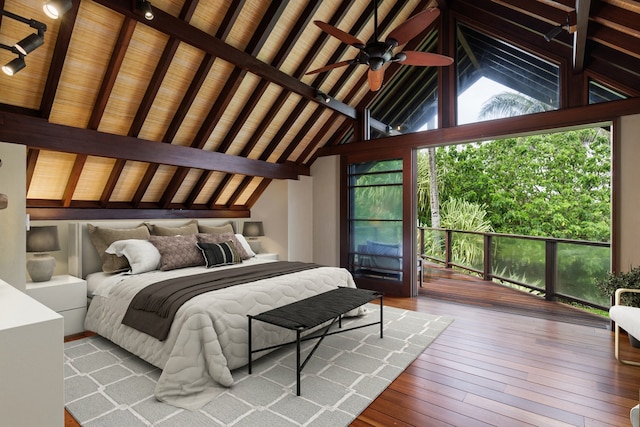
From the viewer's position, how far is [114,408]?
2.06 metres

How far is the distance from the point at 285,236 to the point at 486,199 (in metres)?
6.29

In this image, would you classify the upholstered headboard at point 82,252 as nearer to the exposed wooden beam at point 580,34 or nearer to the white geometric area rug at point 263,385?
the white geometric area rug at point 263,385

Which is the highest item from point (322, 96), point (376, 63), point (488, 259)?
point (322, 96)

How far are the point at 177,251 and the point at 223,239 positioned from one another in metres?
0.68

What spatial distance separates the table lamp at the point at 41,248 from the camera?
10.4 feet

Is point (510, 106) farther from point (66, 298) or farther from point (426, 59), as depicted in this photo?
point (66, 298)

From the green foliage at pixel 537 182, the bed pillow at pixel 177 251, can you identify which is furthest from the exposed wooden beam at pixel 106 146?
the green foliage at pixel 537 182

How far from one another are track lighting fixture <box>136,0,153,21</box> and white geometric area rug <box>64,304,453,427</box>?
2747 millimetres

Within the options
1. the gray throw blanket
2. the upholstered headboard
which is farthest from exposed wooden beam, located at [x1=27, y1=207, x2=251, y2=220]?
the gray throw blanket

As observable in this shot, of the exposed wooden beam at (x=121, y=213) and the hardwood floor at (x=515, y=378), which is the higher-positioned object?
the exposed wooden beam at (x=121, y=213)

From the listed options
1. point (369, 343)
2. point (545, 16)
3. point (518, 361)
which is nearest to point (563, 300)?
point (518, 361)

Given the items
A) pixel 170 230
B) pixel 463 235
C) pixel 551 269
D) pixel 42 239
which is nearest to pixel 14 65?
pixel 42 239

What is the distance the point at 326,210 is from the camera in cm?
585

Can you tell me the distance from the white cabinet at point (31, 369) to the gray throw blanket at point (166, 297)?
3.90 ft
